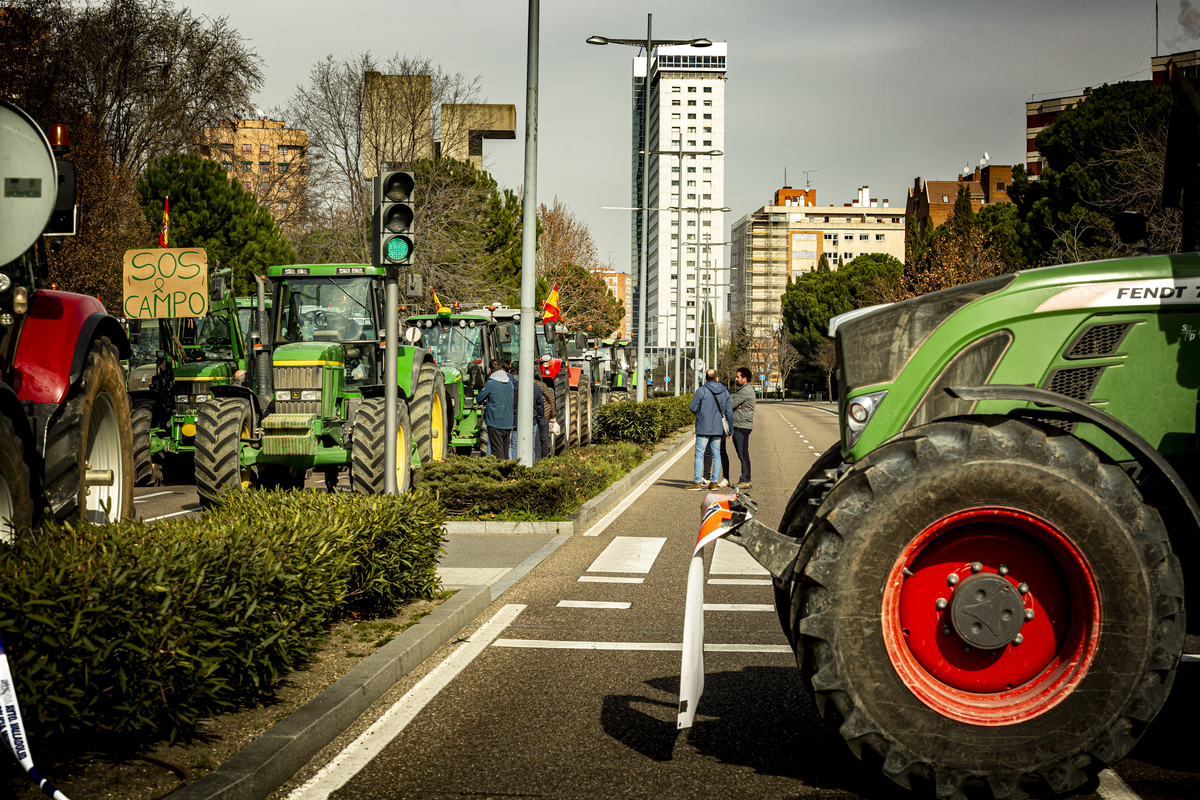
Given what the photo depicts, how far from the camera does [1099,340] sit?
4348 millimetres

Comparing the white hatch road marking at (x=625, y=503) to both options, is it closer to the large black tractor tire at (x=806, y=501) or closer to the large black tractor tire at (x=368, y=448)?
the large black tractor tire at (x=368, y=448)

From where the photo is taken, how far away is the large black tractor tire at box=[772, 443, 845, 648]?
5113 millimetres

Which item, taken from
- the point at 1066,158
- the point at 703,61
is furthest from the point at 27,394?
the point at 703,61

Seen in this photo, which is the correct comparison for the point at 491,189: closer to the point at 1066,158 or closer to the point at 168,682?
the point at 1066,158

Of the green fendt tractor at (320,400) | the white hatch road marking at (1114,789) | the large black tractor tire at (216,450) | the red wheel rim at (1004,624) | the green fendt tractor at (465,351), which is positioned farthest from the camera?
the green fendt tractor at (465,351)

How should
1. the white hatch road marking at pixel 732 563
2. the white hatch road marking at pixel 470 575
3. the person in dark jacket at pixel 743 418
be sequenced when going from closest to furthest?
the white hatch road marking at pixel 470 575 < the white hatch road marking at pixel 732 563 < the person in dark jacket at pixel 743 418

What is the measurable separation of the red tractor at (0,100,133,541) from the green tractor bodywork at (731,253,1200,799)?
3.31m

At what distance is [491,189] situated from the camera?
46938 millimetres

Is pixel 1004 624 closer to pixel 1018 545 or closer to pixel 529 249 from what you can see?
pixel 1018 545

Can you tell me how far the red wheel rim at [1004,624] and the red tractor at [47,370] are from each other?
3.70m

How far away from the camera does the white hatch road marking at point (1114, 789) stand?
13.7ft

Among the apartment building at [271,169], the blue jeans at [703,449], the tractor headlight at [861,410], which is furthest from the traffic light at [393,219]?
the apartment building at [271,169]

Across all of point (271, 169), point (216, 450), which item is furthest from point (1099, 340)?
point (271, 169)

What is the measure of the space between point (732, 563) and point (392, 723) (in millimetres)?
5733
